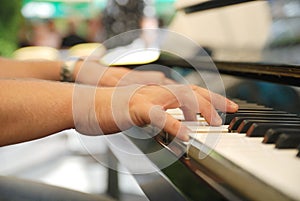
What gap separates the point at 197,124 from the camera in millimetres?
821

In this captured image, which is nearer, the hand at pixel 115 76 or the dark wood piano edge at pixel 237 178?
the dark wood piano edge at pixel 237 178

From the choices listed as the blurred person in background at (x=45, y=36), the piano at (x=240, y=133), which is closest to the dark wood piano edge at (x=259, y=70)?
the piano at (x=240, y=133)

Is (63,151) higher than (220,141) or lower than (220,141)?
lower

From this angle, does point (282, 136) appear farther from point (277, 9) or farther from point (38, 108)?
point (277, 9)

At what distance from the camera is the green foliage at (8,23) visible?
479 centimetres

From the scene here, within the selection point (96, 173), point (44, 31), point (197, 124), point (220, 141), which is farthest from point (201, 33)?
point (44, 31)

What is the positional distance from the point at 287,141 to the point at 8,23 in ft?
15.5

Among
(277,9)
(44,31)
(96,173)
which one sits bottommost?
(96,173)

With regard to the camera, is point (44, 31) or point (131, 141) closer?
point (131, 141)

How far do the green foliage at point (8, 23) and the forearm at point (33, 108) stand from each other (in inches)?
163

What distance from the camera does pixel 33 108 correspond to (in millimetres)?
818

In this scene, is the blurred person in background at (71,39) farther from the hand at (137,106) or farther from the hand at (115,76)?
the hand at (137,106)

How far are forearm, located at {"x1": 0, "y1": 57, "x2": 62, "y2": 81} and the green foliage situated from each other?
3.41m

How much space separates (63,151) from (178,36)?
5.45ft
